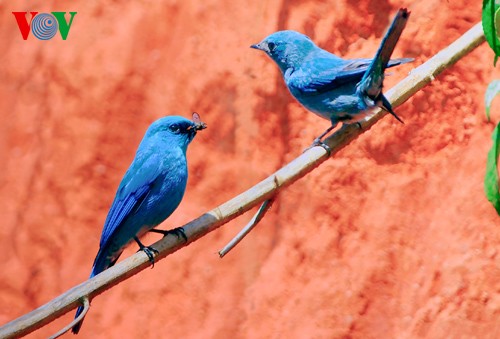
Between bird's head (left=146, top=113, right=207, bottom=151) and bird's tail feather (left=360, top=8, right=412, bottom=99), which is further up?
bird's head (left=146, top=113, right=207, bottom=151)

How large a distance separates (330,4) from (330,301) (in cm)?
159

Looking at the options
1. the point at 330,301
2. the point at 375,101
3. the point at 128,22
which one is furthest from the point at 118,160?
the point at 375,101

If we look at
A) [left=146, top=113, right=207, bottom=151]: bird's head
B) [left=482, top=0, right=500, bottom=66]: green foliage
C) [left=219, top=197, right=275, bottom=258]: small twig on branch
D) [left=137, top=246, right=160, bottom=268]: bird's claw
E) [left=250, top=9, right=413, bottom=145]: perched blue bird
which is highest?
[left=146, top=113, right=207, bottom=151]: bird's head

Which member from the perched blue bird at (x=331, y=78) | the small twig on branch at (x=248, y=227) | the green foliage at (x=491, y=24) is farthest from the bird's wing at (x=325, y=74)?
the green foliage at (x=491, y=24)

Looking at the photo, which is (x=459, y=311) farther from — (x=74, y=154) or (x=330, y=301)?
(x=74, y=154)

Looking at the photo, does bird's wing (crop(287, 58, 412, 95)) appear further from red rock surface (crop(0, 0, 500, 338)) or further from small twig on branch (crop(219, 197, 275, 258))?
red rock surface (crop(0, 0, 500, 338))

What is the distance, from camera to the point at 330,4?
468 cm

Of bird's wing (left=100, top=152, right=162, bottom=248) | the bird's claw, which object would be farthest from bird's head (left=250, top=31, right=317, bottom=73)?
the bird's claw

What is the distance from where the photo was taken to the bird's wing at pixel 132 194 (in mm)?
3020

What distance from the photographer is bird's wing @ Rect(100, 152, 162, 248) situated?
3020 mm

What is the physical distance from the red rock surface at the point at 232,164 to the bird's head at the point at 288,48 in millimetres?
1342

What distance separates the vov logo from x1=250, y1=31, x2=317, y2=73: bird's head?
68.2 inches

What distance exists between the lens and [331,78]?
2.96 meters

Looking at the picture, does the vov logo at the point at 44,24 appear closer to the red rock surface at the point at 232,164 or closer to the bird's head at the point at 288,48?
the red rock surface at the point at 232,164
